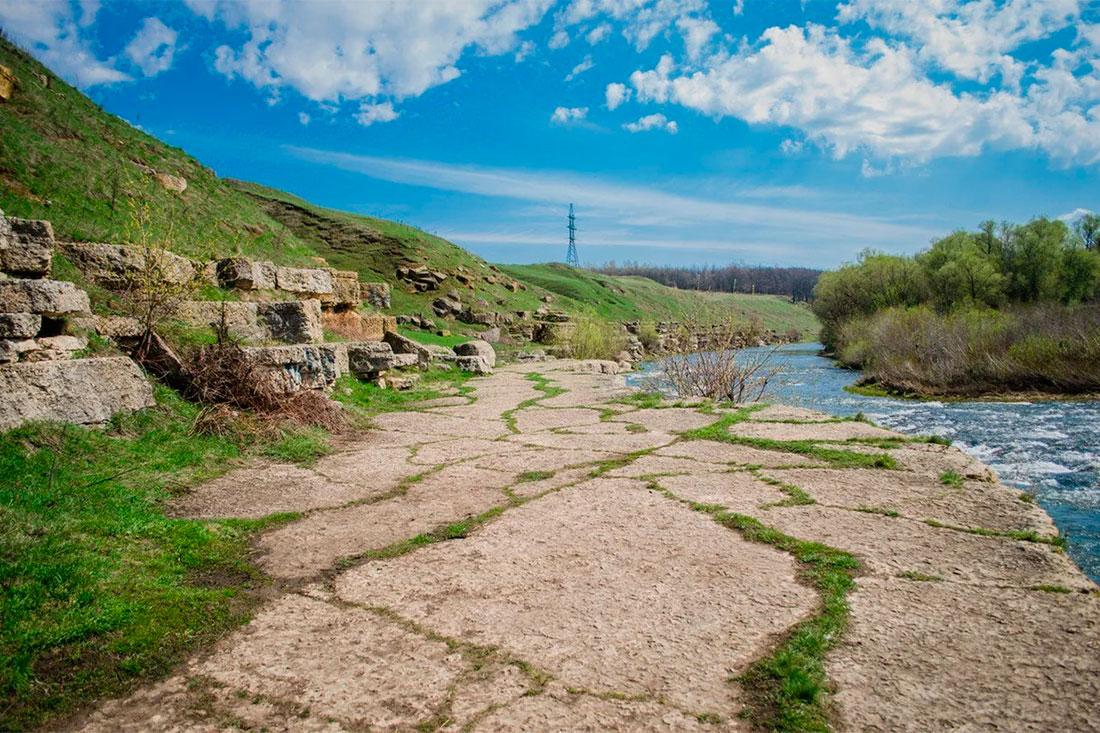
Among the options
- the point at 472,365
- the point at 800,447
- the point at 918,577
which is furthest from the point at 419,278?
the point at 918,577

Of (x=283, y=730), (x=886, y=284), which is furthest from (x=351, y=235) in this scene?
(x=283, y=730)

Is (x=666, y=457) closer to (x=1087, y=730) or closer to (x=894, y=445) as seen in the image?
(x=894, y=445)

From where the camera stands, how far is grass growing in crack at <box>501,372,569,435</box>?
728 cm

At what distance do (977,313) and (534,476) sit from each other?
26.1 m

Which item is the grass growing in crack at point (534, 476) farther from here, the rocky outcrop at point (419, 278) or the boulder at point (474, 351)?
the rocky outcrop at point (419, 278)

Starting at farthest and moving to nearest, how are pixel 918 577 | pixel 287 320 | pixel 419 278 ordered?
1. pixel 419 278
2. pixel 287 320
3. pixel 918 577

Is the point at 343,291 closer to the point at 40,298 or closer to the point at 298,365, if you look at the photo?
the point at 298,365

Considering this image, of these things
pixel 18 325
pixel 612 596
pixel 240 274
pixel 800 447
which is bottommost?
pixel 612 596

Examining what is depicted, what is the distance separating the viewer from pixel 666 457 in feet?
17.3

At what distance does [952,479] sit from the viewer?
421 centimetres

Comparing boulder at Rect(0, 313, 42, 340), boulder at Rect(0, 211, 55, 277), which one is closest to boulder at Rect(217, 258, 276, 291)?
boulder at Rect(0, 211, 55, 277)

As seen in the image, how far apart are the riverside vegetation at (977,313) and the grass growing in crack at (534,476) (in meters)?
15.2

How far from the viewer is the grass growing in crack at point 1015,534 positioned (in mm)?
3062

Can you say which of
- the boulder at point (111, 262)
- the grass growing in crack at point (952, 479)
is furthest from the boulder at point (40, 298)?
the grass growing in crack at point (952, 479)
